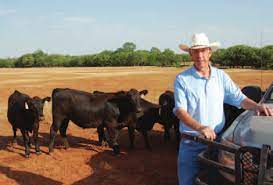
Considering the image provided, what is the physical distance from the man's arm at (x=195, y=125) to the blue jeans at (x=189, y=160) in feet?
1.10

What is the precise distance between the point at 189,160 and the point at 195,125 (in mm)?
525

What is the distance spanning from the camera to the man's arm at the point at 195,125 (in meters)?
3.41

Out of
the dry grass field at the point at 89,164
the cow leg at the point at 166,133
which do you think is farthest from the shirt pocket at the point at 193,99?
the cow leg at the point at 166,133

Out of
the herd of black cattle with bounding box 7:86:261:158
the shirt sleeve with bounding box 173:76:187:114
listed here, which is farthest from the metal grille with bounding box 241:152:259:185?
the herd of black cattle with bounding box 7:86:261:158

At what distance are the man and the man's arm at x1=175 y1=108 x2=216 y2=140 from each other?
0.01m

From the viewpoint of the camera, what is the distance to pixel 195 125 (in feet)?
11.7

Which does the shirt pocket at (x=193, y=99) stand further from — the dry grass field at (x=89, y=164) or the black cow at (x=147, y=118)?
the black cow at (x=147, y=118)

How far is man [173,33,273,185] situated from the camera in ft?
12.5

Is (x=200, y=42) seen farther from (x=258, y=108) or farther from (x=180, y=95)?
(x=258, y=108)

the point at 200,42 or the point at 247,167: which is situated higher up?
the point at 200,42

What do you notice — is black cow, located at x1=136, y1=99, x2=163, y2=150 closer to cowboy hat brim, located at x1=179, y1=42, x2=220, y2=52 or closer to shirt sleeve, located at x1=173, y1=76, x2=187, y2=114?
cowboy hat brim, located at x1=179, y1=42, x2=220, y2=52

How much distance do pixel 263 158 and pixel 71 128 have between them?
10.2m

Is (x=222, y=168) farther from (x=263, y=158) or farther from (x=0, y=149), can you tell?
(x=0, y=149)

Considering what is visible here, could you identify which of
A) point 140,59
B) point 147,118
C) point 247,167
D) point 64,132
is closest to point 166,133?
point 147,118
